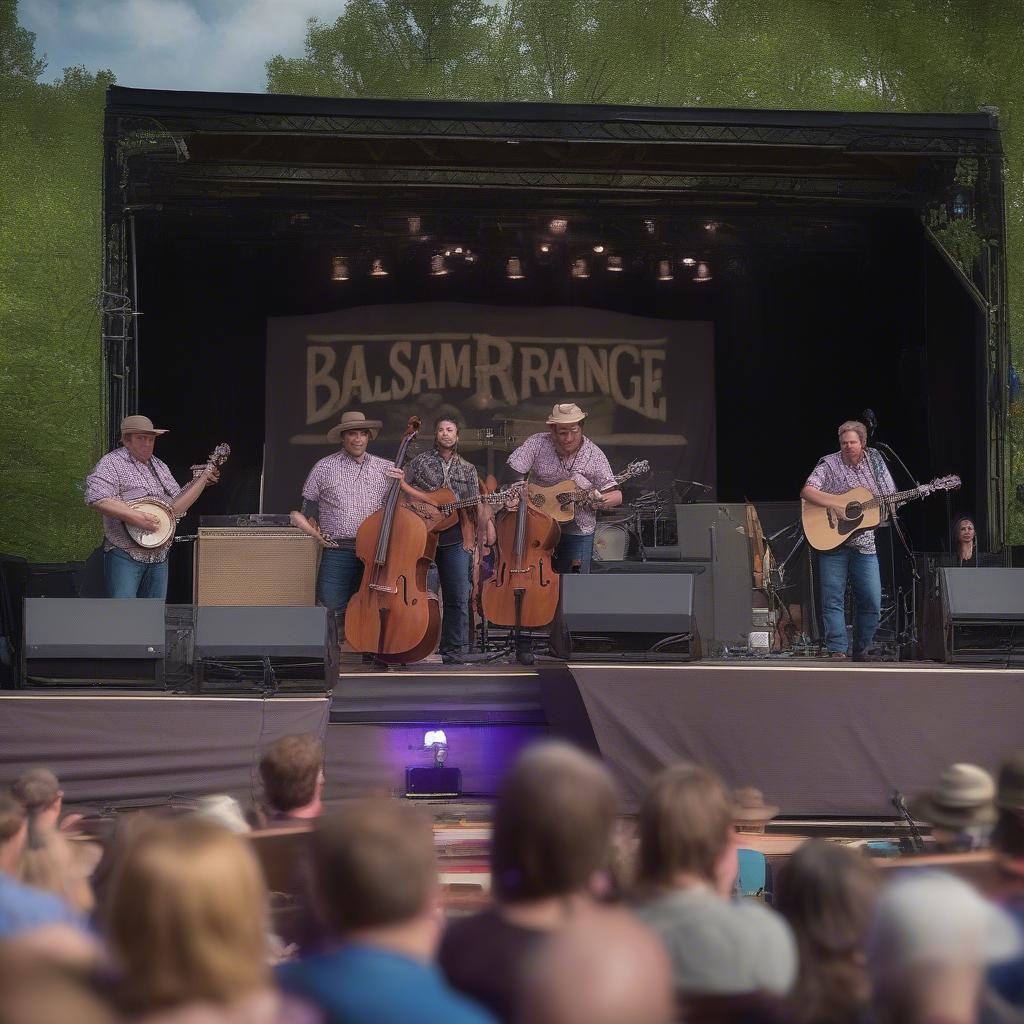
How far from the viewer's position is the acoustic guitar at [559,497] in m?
10.0

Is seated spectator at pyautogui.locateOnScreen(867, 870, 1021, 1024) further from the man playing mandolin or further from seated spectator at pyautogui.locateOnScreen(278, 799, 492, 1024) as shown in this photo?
the man playing mandolin

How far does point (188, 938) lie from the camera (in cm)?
220

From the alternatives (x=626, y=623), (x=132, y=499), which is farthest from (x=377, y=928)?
(x=132, y=499)

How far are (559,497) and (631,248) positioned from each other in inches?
242

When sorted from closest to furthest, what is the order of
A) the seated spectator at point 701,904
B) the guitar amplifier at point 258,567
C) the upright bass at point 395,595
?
1. the seated spectator at point 701,904
2. the upright bass at point 395,595
3. the guitar amplifier at point 258,567

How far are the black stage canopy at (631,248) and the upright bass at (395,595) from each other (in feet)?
12.4

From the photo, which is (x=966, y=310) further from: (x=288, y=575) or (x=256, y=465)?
(x=256, y=465)

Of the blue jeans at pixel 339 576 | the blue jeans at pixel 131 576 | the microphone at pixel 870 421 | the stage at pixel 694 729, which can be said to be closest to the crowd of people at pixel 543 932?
the stage at pixel 694 729

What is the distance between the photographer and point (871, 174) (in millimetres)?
14023

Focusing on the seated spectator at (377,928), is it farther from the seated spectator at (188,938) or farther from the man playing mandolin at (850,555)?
the man playing mandolin at (850,555)

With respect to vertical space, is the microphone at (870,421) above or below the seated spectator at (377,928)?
above

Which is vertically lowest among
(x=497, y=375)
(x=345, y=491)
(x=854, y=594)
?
(x=854, y=594)

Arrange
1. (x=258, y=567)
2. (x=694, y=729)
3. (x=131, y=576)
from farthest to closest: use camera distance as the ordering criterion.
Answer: (x=258, y=567)
(x=131, y=576)
(x=694, y=729)

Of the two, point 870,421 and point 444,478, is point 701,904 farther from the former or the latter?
point 870,421
